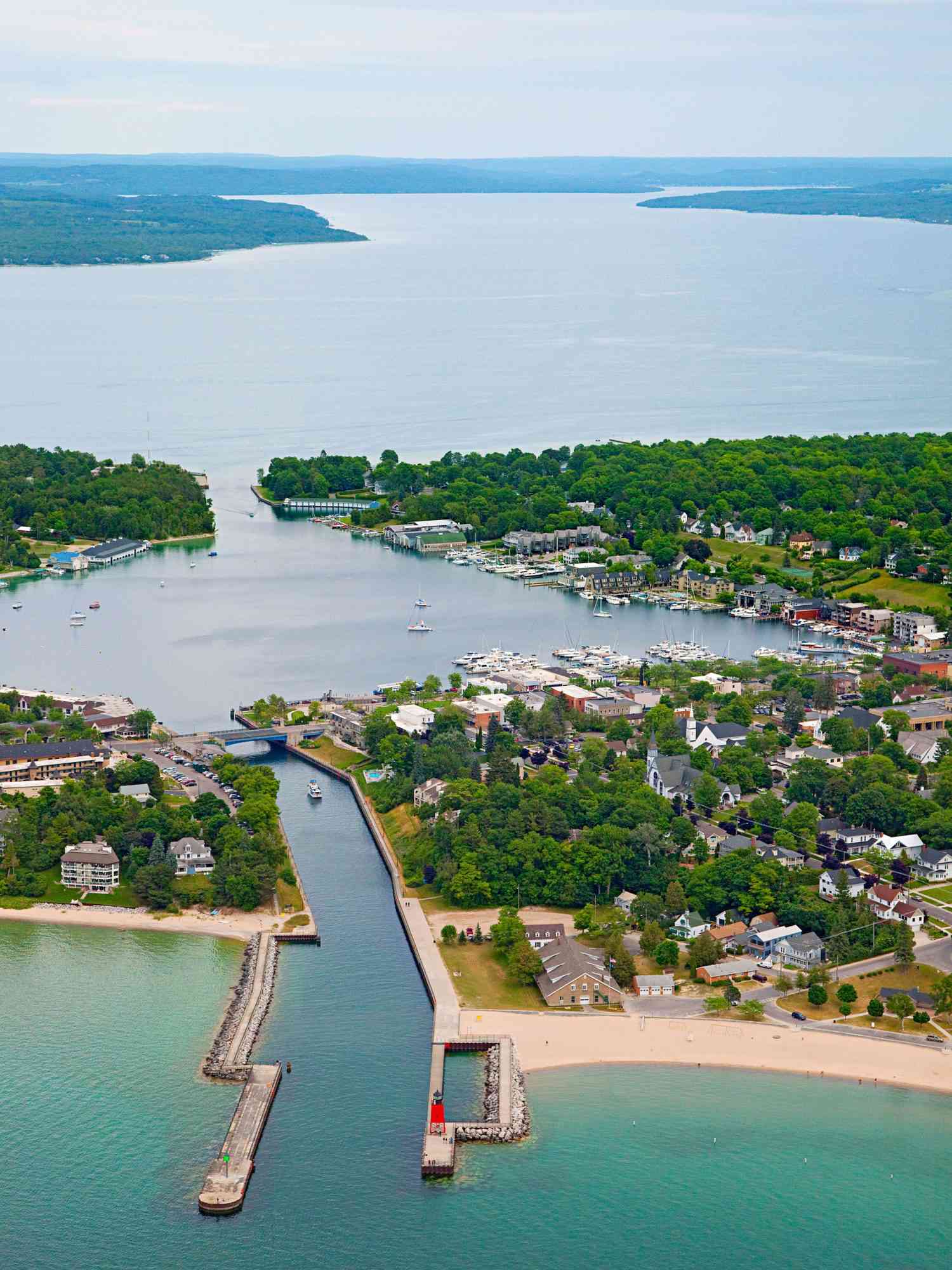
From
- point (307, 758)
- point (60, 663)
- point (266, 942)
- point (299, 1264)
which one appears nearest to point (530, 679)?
point (307, 758)

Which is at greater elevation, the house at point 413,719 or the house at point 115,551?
the house at point 413,719

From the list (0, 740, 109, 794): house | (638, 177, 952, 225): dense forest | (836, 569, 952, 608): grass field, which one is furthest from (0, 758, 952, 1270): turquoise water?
(638, 177, 952, 225): dense forest

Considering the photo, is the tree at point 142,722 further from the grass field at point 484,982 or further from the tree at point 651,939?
the tree at point 651,939

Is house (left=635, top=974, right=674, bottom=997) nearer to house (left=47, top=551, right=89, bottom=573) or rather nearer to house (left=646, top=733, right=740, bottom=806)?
house (left=646, top=733, right=740, bottom=806)

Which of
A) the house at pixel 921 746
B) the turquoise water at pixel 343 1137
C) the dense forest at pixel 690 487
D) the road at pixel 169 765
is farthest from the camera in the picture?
the dense forest at pixel 690 487

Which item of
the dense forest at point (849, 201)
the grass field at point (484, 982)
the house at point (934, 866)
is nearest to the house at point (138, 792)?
the grass field at point (484, 982)

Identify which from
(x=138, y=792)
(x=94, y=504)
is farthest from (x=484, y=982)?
(x=94, y=504)

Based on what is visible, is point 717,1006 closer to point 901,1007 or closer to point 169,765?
point 901,1007

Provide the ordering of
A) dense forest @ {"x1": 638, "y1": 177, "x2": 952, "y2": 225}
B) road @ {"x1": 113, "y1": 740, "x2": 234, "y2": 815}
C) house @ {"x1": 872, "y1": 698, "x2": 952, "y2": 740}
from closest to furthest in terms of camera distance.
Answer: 1. road @ {"x1": 113, "y1": 740, "x2": 234, "y2": 815}
2. house @ {"x1": 872, "y1": 698, "x2": 952, "y2": 740}
3. dense forest @ {"x1": 638, "y1": 177, "x2": 952, "y2": 225}
